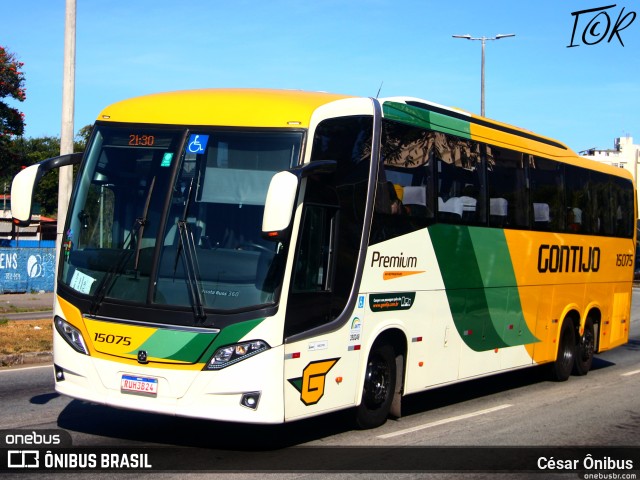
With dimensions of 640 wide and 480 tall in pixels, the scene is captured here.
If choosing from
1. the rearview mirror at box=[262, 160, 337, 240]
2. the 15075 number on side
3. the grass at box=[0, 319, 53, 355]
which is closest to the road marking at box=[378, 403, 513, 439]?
the rearview mirror at box=[262, 160, 337, 240]

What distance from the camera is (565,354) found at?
1541 centimetres

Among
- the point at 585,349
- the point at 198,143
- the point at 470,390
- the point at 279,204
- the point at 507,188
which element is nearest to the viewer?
the point at 279,204

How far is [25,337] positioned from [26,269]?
18.6m

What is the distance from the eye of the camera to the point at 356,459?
8414 mm

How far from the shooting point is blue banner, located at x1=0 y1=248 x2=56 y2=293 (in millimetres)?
33219

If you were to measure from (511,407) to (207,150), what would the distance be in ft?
19.7

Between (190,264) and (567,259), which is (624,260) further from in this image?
(190,264)

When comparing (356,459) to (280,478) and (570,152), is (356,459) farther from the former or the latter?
(570,152)

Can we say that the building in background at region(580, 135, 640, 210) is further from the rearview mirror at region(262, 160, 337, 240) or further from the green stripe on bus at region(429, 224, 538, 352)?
the rearview mirror at region(262, 160, 337, 240)

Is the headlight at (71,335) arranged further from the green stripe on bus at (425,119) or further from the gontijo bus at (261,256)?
the green stripe on bus at (425,119)

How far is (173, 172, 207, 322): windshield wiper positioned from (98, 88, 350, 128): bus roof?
3.43 ft

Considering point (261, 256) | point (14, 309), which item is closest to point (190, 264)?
point (261, 256)

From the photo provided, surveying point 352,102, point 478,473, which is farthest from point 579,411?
point 352,102

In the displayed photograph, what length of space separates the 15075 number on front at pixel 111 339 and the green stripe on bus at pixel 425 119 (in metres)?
3.85
